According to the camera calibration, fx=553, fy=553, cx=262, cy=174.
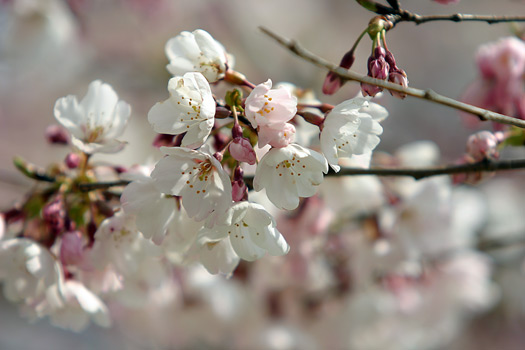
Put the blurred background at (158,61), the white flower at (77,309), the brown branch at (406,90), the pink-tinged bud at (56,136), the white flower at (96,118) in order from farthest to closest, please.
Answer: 1. the blurred background at (158,61)
2. the pink-tinged bud at (56,136)
3. the white flower at (77,309)
4. the white flower at (96,118)
5. the brown branch at (406,90)

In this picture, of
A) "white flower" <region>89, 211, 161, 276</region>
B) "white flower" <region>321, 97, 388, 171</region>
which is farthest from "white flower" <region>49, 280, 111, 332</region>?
"white flower" <region>321, 97, 388, 171</region>

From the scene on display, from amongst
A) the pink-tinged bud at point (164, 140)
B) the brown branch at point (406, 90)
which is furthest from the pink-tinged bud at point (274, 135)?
the pink-tinged bud at point (164, 140)

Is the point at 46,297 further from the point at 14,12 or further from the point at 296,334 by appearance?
the point at 14,12

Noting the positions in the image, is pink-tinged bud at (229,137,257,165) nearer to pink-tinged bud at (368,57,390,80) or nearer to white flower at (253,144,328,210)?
white flower at (253,144,328,210)

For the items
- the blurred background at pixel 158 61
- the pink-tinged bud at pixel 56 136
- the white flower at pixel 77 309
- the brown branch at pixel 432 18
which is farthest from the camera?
the blurred background at pixel 158 61

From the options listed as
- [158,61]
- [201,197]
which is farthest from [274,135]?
[158,61]

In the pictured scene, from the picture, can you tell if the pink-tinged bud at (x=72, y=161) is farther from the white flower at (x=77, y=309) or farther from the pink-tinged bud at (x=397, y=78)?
the pink-tinged bud at (x=397, y=78)

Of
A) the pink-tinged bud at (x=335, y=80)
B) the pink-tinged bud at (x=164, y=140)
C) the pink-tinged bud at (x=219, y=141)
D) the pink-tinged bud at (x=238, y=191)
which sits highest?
the pink-tinged bud at (x=335, y=80)

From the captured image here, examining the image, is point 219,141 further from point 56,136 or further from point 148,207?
point 56,136
